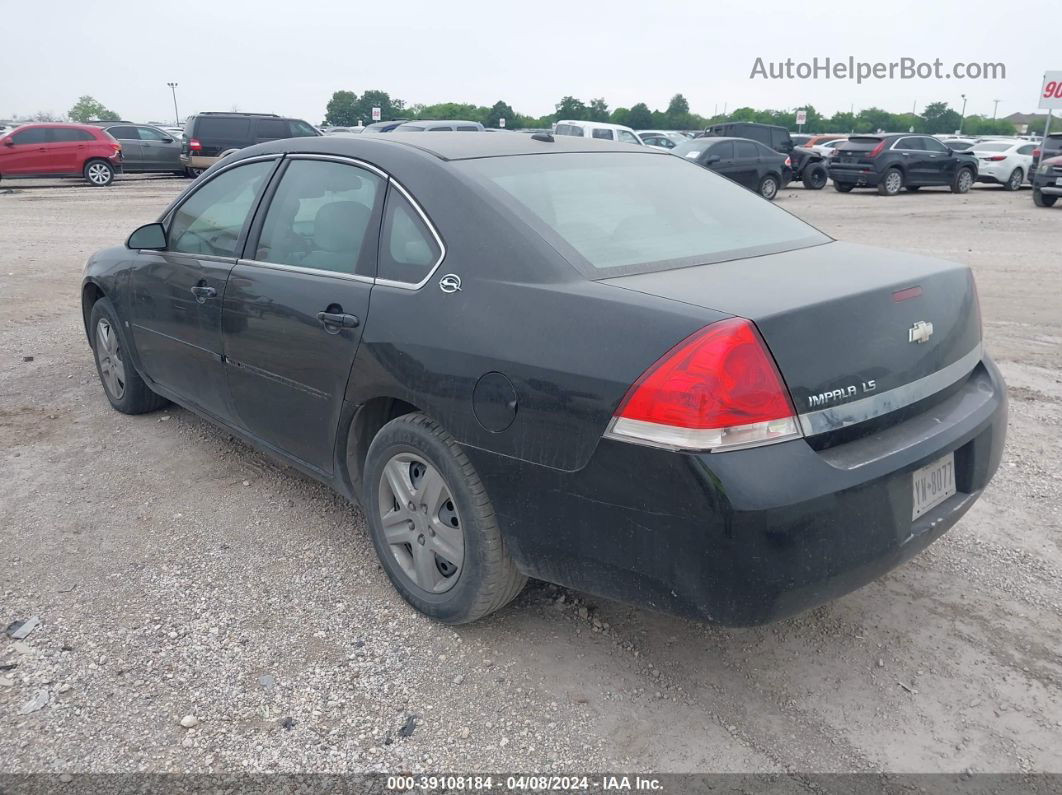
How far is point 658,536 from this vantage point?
7.67 ft

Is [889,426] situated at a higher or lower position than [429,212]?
lower

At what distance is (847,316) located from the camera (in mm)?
2475

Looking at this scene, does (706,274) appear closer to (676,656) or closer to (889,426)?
(889,426)

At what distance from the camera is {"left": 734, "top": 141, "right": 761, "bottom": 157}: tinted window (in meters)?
20.2

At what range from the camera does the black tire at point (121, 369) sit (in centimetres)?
497

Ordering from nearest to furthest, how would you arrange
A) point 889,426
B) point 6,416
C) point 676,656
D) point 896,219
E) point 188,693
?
point 889,426
point 188,693
point 676,656
point 6,416
point 896,219

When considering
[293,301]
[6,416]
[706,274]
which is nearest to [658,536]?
[706,274]

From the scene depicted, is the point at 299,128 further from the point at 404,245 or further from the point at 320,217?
the point at 404,245

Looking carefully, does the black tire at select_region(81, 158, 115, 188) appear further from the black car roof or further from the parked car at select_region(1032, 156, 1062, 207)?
the parked car at select_region(1032, 156, 1062, 207)

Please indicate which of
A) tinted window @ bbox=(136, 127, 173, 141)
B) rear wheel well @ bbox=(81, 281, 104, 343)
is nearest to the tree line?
tinted window @ bbox=(136, 127, 173, 141)

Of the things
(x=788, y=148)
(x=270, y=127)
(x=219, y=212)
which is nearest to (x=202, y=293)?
(x=219, y=212)

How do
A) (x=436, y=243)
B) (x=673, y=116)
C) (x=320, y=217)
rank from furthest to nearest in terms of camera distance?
(x=673, y=116)
(x=320, y=217)
(x=436, y=243)

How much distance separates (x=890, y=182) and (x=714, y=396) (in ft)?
74.8

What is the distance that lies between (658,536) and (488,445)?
1.98ft
